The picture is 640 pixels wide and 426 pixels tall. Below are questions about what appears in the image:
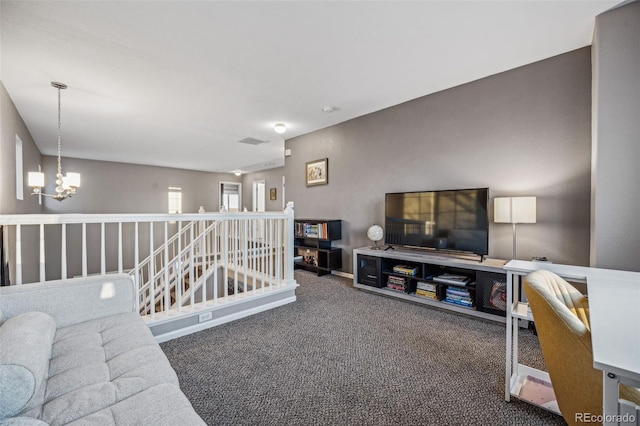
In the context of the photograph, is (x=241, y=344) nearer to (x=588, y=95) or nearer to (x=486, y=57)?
(x=486, y=57)

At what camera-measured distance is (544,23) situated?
2.17 m

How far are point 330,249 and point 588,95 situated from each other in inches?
141

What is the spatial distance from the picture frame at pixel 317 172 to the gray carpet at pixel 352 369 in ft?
8.50

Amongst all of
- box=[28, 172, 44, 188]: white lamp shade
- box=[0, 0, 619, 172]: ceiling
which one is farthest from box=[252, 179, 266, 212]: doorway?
box=[28, 172, 44, 188]: white lamp shade

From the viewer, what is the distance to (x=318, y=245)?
4637mm

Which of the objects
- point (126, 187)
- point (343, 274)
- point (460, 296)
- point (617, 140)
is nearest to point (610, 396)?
point (617, 140)

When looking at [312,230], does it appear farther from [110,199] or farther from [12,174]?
[110,199]

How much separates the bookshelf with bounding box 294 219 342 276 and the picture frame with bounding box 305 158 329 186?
750 mm

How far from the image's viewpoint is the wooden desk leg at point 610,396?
29.9 inches

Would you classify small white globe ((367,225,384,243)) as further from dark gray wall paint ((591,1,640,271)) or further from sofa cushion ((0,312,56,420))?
sofa cushion ((0,312,56,420))

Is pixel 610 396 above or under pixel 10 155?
under

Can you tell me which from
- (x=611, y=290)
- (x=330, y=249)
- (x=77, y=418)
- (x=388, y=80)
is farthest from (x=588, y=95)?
(x=77, y=418)

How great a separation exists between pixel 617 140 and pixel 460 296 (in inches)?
73.1

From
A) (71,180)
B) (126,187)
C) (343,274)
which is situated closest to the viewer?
(71,180)
